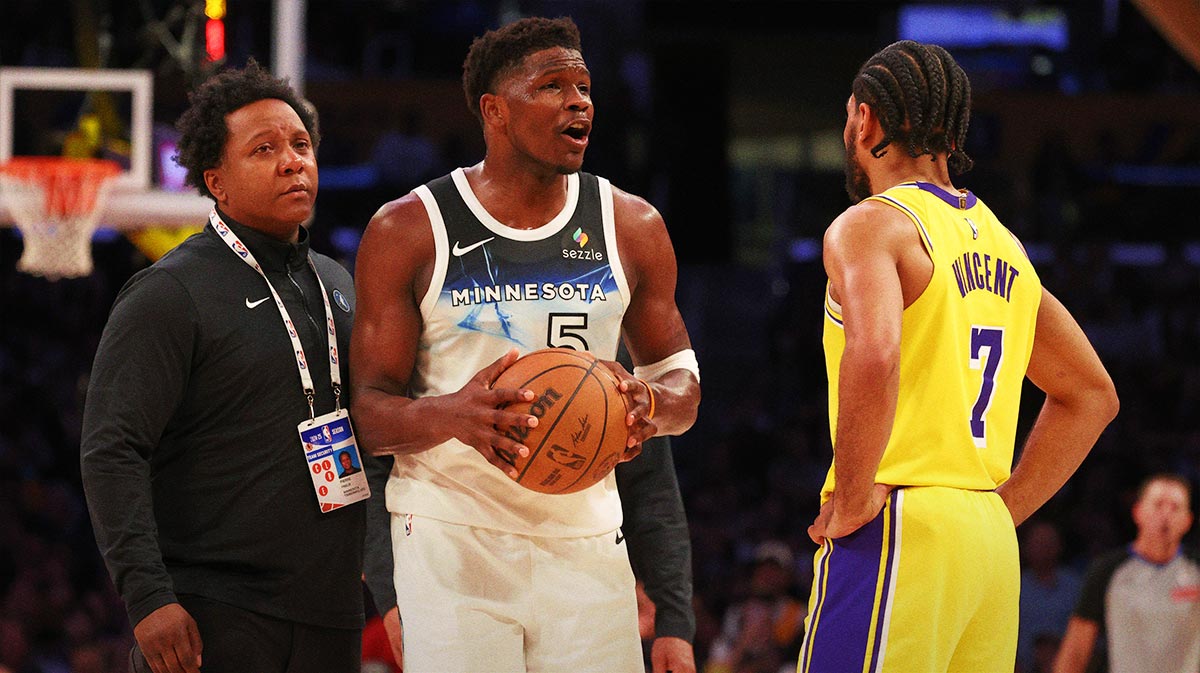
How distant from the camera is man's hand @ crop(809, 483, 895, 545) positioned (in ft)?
10.1

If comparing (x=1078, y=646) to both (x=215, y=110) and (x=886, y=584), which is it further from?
(x=215, y=110)

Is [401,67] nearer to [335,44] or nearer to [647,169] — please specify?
[335,44]

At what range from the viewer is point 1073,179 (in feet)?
45.6

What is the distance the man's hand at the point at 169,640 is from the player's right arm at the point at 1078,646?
16.0ft

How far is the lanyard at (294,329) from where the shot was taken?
3.60m

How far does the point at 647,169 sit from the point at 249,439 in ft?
33.1

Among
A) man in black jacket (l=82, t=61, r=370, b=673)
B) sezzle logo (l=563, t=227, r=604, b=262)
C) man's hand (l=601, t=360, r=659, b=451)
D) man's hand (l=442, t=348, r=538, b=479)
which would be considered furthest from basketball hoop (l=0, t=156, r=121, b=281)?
man's hand (l=601, t=360, r=659, b=451)

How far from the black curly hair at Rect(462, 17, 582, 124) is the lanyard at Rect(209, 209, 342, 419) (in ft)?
2.24

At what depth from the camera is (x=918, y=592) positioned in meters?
3.05

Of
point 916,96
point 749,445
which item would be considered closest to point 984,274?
point 916,96

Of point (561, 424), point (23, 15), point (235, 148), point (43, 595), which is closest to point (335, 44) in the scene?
point (23, 15)

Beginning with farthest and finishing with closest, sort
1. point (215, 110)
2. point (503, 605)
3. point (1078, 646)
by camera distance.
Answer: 1. point (1078, 646)
2. point (215, 110)
3. point (503, 605)

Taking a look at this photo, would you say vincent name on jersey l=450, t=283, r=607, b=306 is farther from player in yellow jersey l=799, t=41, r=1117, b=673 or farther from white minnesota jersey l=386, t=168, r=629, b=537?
player in yellow jersey l=799, t=41, r=1117, b=673

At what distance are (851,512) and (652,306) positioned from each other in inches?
32.8
